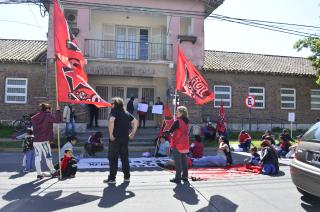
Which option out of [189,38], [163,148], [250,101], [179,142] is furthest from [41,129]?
[250,101]

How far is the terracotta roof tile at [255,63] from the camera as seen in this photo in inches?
845

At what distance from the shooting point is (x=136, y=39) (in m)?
19.4

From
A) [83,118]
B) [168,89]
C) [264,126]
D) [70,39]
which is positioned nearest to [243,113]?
[264,126]

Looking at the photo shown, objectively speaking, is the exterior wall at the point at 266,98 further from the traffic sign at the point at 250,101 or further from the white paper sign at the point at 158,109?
the white paper sign at the point at 158,109

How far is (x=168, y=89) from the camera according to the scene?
17.7 metres

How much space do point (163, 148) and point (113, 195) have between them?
5.87 m

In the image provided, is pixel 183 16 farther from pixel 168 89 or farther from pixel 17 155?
pixel 17 155

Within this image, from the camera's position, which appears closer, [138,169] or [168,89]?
[138,169]

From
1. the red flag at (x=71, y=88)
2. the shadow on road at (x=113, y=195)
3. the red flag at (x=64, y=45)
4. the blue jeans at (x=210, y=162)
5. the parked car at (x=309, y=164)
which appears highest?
the red flag at (x=64, y=45)

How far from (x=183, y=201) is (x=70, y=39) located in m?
4.87

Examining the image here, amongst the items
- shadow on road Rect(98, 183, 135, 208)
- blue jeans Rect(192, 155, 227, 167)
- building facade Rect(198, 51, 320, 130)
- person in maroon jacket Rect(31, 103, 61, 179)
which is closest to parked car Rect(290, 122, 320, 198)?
shadow on road Rect(98, 183, 135, 208)

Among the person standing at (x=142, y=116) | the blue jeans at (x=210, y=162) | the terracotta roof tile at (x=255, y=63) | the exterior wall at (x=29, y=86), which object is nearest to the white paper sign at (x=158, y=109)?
the person standing at (x=142, y=116)

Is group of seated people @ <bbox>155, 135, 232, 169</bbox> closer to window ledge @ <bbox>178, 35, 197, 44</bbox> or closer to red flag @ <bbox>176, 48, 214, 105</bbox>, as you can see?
red flag @ <bbox>176, 48, 214, 105</bbox>

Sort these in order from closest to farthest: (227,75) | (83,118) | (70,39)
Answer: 1. (70,39)
2. (83,118)
3. (227,75)
